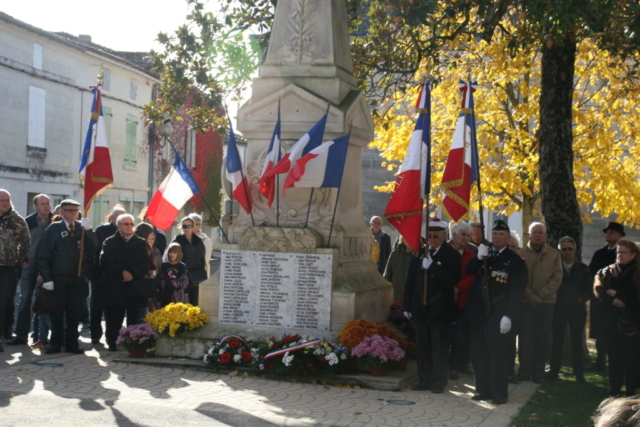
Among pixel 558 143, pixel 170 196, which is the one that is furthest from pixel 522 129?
pixel 170 196

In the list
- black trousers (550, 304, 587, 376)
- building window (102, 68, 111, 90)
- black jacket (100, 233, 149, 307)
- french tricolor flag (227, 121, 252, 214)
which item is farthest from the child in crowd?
building window (102, 68, 111, 90)

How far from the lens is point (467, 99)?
9.71m

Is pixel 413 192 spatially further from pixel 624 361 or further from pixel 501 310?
pixel 624 361

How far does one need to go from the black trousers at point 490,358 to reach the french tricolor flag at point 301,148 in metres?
2.69

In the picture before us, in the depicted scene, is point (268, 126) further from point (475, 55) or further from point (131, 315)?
point (475, 55)

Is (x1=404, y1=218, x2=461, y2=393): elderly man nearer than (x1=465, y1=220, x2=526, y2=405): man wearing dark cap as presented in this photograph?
No

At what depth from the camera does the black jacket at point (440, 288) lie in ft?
30.5

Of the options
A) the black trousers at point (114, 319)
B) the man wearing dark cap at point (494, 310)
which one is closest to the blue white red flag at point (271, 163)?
the black trousers at point (114, 319)

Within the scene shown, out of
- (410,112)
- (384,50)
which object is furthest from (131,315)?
(410,112)

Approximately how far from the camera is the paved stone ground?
7.51 m

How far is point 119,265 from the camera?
11094mm

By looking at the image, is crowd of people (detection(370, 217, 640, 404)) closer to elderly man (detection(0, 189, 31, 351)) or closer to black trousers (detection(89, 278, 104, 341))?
black trousers (detection(89, 278, 104, 341))

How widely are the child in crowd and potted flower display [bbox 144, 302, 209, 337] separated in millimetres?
1364

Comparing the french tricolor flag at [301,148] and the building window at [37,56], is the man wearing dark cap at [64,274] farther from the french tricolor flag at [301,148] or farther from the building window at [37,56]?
the building window at [37,56]
